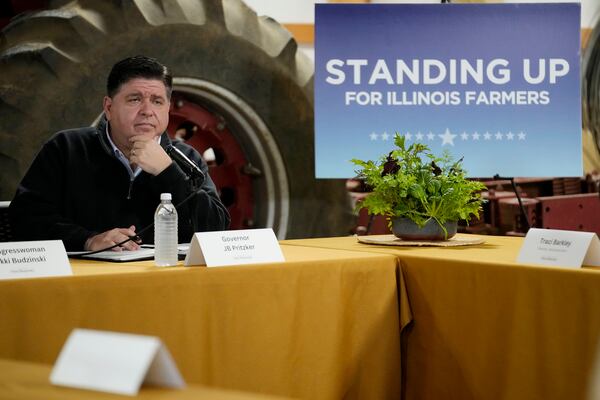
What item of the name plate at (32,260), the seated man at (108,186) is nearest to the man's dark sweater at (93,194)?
the seated man at (108,186)

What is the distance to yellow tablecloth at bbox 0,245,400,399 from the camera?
1.92 metres

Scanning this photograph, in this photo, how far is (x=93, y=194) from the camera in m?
3.09

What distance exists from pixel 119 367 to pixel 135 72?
264 centimetres

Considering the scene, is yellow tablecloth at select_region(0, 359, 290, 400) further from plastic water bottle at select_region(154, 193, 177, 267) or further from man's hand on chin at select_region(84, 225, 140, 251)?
man's hand on chin at select_region(84, 225, 140, 251)

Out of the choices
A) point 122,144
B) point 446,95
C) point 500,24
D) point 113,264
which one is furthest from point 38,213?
point 500,24

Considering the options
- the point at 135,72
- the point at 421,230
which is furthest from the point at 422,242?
the point at 135,72

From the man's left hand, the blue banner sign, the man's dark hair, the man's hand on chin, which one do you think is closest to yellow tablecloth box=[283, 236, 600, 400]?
the man's hand on chin

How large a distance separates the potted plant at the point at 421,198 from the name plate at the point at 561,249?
18.5 inches

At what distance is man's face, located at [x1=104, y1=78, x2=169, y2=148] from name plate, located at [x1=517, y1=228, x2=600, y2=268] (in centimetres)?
155

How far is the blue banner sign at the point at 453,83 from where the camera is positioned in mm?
3971

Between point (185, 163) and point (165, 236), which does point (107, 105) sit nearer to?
point (185, 163)

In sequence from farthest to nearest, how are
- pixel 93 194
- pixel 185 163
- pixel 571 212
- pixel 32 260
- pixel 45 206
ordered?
pixel 571 212, pixel 93 194, pixel 45 206, pixel 185 163, pixel 32 260

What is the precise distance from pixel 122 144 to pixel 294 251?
0.93m

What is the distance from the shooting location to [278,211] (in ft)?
13.8
